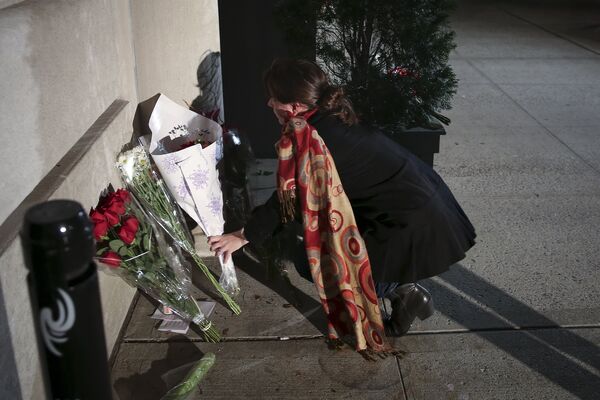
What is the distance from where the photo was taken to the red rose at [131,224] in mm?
3041

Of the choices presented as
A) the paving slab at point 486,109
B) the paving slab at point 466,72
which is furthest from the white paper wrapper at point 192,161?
the paving slab at point 466,72

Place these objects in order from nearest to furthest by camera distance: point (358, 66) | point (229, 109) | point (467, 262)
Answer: point (467, 262) → point (358, 66) → point (229, 109)

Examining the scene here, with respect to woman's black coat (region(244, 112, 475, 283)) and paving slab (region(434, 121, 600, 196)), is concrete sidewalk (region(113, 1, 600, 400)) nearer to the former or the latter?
paving slab (region(434, 121, 600, 196))

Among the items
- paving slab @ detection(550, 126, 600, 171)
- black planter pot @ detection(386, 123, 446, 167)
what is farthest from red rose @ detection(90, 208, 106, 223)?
paving slab @ detection(550, 126, 600, 171)

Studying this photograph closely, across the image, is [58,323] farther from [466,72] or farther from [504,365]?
[466,72]

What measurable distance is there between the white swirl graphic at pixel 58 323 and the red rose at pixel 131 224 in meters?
1.54

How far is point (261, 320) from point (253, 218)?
0.68 metres

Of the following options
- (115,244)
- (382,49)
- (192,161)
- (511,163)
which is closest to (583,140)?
(511,163)

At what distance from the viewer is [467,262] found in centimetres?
419

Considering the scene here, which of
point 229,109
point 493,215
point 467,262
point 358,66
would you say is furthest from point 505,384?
point 229,109

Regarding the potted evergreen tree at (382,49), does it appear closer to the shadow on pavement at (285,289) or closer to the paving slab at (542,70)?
the shadow on pavement at (285,289)

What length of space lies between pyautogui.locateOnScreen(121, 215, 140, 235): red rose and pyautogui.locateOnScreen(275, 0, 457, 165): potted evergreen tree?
202cm

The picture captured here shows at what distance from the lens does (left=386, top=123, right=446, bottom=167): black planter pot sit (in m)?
4.87

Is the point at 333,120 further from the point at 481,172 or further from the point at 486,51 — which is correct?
the point at 486,51
